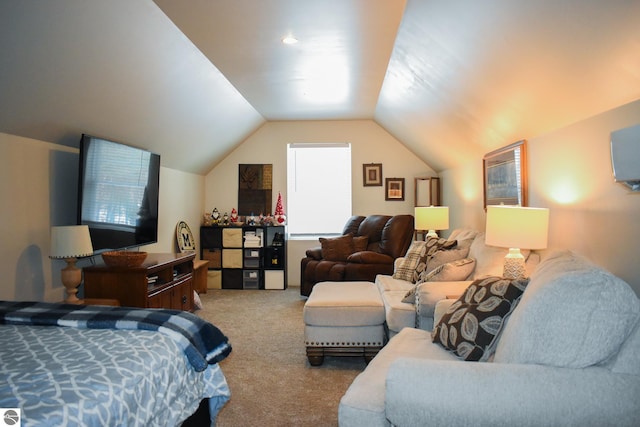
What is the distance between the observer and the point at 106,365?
4.87ft

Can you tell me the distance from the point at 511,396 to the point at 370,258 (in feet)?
12.9

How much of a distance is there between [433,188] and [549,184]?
3.47m

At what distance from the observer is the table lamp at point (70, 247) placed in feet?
10.1

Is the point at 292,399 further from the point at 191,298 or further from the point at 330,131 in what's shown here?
the point at 330,131

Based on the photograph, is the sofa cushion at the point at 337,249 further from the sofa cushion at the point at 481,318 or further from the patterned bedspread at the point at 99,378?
the patterned bedspread at the point at 99,378

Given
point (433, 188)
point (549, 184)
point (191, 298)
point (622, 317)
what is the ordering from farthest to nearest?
point (433, 188) < point (191, 298) < point (549, 184) < point (622, 317)

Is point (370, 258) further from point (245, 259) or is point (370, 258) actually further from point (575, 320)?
point (575, 320)

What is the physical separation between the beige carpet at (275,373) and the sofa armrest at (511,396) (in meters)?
1.09

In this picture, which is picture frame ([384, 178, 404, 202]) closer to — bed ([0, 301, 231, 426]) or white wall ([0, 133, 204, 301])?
white wall ([0, 133, 204, 301])

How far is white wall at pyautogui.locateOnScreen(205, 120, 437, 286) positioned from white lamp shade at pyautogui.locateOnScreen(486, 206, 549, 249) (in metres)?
4.04

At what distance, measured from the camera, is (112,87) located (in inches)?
131

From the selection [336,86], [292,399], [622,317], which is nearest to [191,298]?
[292,399]

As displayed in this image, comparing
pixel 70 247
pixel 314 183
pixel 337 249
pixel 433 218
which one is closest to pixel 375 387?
pixel 70 247

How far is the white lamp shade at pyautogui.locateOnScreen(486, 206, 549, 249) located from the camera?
2.75 m
